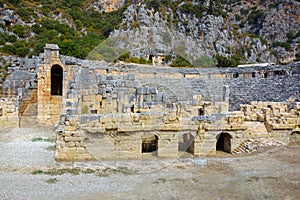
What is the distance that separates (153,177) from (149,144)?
304 cm

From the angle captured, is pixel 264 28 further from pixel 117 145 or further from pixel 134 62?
pixel 117 145

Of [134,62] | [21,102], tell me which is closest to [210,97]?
[134,62]

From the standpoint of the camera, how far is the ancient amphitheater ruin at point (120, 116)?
9.17 m

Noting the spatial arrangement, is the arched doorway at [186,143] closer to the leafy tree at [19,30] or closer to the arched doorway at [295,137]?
the arched doorway at [295,137]

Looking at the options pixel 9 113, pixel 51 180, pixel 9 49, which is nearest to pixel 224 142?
pixel 51 180

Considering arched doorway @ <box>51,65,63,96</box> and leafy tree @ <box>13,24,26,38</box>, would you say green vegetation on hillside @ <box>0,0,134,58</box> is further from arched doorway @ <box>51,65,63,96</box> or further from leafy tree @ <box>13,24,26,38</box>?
arched doorway @ <box>51,65,63,96</box>

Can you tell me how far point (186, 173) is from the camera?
26.5ft

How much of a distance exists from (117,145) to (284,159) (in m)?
5.31

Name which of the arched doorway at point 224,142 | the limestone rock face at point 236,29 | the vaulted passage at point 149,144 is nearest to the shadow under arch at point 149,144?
the vaulted passage at point 149,144

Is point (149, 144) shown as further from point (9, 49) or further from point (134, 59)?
point (9, 49)

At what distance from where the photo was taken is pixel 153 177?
7.70 m

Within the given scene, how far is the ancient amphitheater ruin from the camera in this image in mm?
9172

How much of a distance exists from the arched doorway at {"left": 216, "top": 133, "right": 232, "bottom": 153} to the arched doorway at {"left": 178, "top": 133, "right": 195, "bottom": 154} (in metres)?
1.19

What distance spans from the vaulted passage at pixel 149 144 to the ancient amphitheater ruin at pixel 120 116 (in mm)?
21
